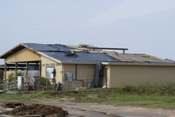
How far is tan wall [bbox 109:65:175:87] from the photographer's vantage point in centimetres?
4003

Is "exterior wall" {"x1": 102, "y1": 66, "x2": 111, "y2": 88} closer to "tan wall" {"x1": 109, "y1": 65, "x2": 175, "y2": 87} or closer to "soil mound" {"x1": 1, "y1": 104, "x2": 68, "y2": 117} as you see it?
"tan wall" {"x1": 109, "y1": 65, "x2": 175, "y2": 87}

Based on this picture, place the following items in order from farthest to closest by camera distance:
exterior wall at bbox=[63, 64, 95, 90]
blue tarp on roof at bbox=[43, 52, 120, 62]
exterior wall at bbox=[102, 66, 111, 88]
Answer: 1. blue tarp on roof at bbox=[43, 52, 120, 62]
2. exterior wall at bbox=[102, 66, 111, 88]
3. exterior wall at bbox=[63, 64, 95, 90]

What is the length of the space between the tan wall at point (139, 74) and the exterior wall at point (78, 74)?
7.53 ft

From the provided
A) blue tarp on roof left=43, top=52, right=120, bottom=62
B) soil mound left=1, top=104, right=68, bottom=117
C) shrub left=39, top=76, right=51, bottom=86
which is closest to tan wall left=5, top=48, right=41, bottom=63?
blue tarp on roof left=43, top=52, right=120, bottom=62

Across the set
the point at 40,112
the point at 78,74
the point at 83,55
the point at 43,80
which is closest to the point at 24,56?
the point at 83,55

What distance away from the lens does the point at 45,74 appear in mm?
41844

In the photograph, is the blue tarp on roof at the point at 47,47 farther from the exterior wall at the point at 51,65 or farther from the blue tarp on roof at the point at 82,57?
the blue tarp on roof at the point at 82,57

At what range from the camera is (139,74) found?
41.5 m

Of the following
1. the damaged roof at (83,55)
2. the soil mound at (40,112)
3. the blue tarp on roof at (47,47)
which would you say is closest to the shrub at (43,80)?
Result: the damaged roof at (83,55)

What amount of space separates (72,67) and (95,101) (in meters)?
12.7

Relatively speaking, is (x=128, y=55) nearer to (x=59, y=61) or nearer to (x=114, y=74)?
(x=114, y=74)

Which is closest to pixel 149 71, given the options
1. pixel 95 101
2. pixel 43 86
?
pixel 43 86

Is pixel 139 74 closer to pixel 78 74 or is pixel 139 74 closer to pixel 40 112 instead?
pixel 78 74

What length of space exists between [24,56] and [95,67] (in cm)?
1050
